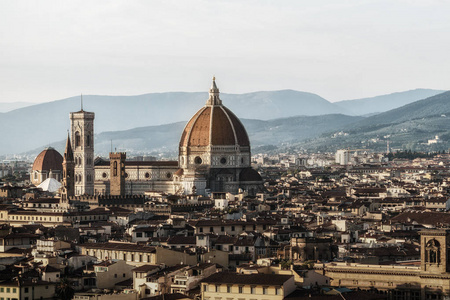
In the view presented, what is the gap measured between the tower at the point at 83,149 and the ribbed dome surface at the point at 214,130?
1165 centimetres

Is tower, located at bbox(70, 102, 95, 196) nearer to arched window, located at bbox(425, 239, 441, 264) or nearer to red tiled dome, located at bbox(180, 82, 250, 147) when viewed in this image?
red tiled dome, located at bbox(180, 82, 250, 147)

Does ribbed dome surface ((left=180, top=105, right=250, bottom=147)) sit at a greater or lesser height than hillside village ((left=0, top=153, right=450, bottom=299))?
greater

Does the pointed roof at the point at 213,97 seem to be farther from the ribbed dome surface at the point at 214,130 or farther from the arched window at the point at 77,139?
the arched window at the point at 77,139

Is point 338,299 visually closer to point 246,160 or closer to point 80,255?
point 80,255

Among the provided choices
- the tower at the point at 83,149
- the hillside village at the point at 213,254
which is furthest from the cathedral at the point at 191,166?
the hillside village at the point at 213,254

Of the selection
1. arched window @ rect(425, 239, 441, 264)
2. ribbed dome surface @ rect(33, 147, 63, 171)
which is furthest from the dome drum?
arched window @ rect(425, 239, 441, 264)

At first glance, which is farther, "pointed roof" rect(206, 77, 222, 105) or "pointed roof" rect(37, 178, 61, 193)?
"pointed roof" rect(206, 77, 222, 105)

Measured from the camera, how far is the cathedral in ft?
466

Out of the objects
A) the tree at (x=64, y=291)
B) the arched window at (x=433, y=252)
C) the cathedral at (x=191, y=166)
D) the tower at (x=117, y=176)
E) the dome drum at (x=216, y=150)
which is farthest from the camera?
the dome drum at (x=216, y=150)

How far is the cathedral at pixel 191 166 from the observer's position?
142125 millimetres

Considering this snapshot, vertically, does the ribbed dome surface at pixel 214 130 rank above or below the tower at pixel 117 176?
above

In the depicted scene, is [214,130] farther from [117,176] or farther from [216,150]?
[117,176]

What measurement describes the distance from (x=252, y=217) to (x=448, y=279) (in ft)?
133

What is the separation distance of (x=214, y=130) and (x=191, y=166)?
16.3ft
